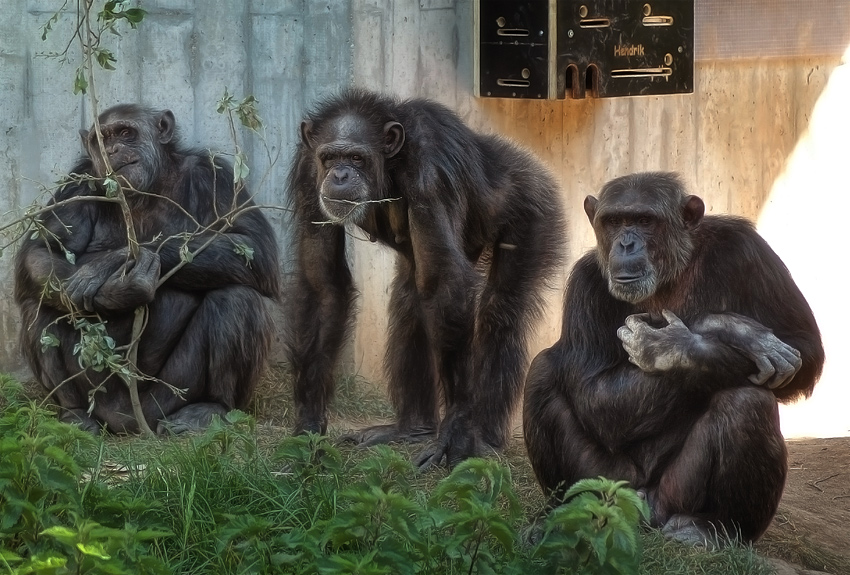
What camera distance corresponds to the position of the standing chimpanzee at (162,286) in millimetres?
6582

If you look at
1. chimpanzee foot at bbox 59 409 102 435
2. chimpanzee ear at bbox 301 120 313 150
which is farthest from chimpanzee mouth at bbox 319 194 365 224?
chimpanzee foot at bbox 59 409 102 435

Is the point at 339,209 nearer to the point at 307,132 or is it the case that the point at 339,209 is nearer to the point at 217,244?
the point at 307,132

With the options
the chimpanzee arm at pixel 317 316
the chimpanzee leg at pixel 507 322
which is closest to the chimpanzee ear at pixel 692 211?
the chimpanzee leg at pixel 507 322

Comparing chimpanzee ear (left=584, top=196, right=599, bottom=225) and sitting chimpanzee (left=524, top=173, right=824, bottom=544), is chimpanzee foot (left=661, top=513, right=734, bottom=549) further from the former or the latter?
chimpanzee ear (left=584, top=196, right=599, bottom=225)

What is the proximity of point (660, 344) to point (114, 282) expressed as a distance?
3102 millimetres

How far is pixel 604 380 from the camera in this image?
15.5ft

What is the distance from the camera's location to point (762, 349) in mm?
4391

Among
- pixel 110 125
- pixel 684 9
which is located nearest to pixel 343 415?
pixel 110 125

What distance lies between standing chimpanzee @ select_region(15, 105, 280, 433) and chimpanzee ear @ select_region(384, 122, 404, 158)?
1.24 m

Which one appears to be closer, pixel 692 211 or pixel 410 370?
pixel 692 211

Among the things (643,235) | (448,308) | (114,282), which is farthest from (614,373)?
(114,282)

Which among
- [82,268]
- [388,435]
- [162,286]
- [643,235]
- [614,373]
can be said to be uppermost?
[643,235]

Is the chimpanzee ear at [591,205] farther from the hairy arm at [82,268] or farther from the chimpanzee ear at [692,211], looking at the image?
the hairy arm at [82,268]

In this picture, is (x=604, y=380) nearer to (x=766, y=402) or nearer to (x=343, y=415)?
(x=766, y=402)
